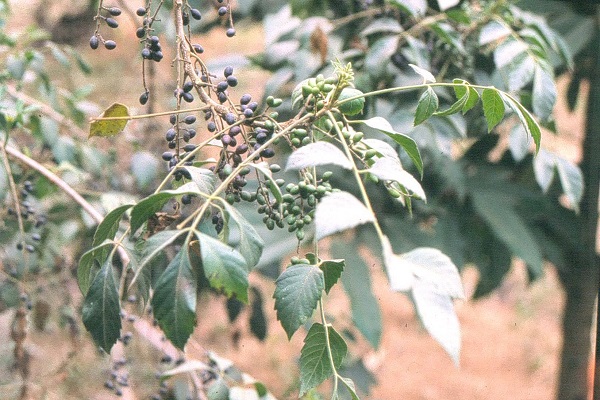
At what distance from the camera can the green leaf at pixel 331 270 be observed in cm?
57

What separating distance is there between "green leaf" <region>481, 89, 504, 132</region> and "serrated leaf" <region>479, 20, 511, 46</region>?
17.0 inches

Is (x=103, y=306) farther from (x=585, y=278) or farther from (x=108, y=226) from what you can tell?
(x=585, y=278)

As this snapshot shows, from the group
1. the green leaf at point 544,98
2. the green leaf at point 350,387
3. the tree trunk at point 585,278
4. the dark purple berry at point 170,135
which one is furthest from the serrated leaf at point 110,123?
the tree trunk at point 585,278

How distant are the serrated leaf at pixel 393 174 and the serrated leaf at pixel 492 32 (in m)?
0.57

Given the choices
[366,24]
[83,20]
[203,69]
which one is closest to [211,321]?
[83,20]

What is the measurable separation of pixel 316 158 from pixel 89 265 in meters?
0.22

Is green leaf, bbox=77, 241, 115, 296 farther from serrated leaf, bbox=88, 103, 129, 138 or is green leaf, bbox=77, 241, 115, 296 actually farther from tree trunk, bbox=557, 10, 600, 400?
tree trunk, bbox=557, 10, 600, 400

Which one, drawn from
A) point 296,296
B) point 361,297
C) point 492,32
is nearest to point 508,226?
point 361,297

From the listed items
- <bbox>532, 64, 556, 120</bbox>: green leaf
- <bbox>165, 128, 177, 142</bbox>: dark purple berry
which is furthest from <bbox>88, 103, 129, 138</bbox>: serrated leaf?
<bbox>532, 64, 556, 120</bbox>: green leaf

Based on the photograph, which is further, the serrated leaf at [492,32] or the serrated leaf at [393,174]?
the serrated leaf at [492,32]

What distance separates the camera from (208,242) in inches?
17.6

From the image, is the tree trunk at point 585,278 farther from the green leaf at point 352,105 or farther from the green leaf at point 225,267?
the green leaf at point 225,267

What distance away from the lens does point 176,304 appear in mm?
448

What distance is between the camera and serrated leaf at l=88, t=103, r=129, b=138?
60cm
